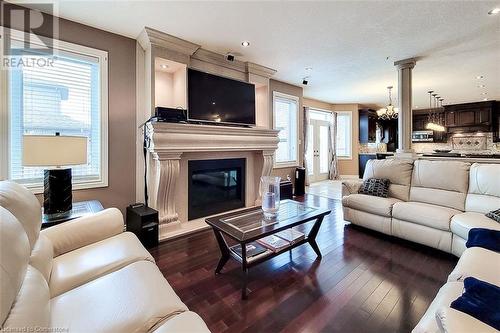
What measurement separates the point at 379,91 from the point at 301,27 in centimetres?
437

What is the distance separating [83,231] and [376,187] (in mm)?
3408

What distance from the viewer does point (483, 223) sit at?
6.92ft

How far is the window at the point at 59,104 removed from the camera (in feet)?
8.06

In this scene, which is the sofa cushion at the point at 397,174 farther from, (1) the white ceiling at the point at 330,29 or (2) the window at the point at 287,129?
(2) the window at the point at 287,129

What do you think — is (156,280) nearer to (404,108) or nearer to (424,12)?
(424,12)

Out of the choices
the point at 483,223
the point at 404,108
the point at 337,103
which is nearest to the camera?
the point at 483,223

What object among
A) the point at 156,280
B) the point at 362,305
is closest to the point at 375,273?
the point at 362,305

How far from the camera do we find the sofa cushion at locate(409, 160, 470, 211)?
8.87ft

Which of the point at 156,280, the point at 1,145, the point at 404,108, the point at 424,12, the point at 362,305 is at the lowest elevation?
the point at 362,305

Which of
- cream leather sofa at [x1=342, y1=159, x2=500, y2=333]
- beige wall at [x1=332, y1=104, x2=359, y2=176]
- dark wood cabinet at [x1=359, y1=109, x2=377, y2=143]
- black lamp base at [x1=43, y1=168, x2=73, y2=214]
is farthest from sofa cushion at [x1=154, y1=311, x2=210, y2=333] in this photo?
dark wood cabinet at [x1=359, y1=109, x2=377, y2=143]

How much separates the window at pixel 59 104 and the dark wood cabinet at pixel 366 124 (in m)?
7.52

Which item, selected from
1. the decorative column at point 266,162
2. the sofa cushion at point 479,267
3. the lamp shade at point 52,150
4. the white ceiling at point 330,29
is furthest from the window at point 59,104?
the sofa cushion at point 479,267

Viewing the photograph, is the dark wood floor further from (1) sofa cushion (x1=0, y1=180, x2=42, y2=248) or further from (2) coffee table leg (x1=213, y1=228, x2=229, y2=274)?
(1) sofa cushion (x1=0, y1=180, x2=42, y2=248)

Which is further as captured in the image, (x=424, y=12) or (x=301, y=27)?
(x=301, y=27)
